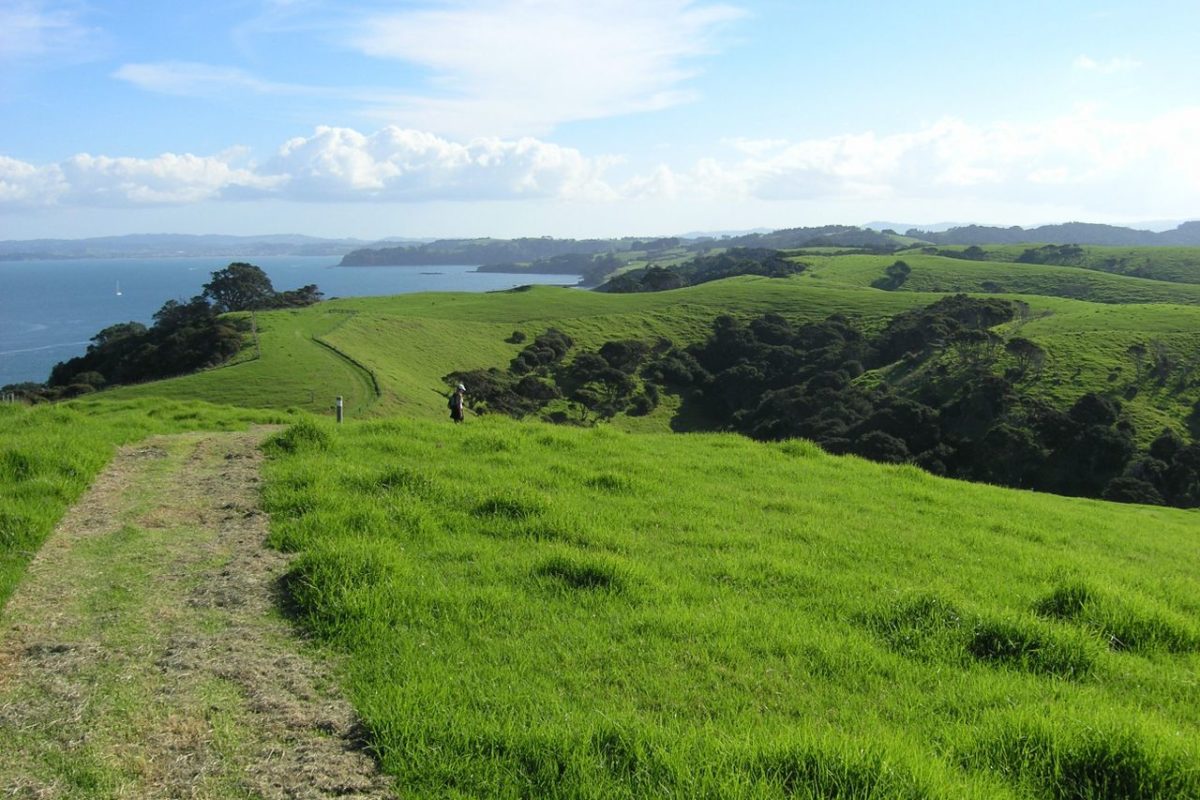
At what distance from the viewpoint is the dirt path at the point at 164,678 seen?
486cm

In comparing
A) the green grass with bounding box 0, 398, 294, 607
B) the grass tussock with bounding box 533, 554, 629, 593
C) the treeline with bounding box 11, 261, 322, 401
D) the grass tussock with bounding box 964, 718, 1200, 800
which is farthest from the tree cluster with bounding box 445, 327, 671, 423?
the grass tussock with bounding box 964, 718, 1200, 800

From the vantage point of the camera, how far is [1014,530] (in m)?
12.6

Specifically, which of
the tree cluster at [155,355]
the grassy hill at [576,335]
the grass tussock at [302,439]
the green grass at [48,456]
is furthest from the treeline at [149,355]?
the grass tussock at [302,439]

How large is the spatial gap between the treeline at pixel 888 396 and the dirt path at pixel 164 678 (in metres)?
29.4

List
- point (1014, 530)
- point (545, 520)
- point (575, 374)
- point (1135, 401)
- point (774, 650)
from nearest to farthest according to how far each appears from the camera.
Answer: point (774, 650), point (545, 520), point (1014, 530), point (1135, 401), point (575, 374)

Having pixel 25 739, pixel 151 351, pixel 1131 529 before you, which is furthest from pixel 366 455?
pixel 151 351

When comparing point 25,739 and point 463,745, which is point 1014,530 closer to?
point 463,745

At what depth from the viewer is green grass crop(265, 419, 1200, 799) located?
15.9ft

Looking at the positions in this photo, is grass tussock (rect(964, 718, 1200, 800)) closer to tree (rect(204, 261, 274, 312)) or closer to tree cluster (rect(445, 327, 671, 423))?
tree cluster (rect(445, 327, 671, 423))

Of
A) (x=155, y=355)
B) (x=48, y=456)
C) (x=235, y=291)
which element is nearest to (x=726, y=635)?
(x=48, y=456)

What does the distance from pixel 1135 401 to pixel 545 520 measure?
6689 cm

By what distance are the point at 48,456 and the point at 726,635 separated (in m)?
10.9

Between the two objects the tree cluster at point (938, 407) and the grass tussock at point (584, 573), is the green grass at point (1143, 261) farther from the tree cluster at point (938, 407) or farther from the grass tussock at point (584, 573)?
the grass tussock at point (584, 573)

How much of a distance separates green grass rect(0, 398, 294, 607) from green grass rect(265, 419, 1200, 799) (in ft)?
8.65
